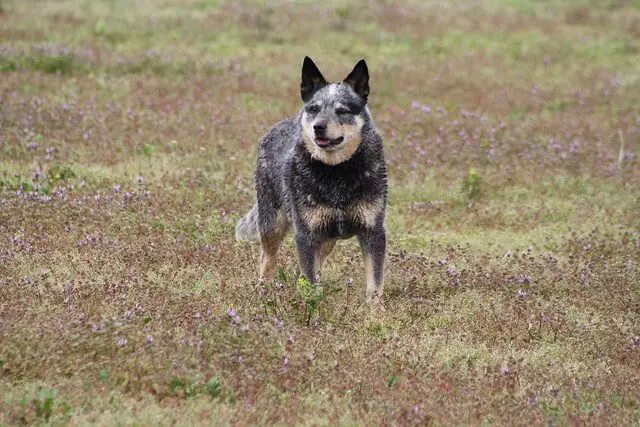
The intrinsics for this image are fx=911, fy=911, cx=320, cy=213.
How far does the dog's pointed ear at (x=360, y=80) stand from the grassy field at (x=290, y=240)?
6.76ft

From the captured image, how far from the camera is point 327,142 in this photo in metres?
8.84

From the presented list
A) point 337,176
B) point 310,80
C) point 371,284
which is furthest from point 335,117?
point 371,284

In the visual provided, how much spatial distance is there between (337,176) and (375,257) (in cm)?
89

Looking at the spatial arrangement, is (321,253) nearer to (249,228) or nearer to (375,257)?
(375,257)

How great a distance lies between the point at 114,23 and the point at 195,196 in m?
13.4

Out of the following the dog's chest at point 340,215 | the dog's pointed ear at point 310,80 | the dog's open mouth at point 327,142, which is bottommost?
the dog's chest at point 340,215

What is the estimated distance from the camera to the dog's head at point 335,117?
8844 mm

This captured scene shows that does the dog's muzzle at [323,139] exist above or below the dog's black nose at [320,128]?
below

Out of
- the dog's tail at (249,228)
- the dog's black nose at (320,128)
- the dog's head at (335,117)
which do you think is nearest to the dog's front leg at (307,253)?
the dog's head at (335,117)

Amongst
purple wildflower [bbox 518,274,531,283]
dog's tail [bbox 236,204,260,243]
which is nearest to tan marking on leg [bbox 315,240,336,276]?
dog's tail [bbox 236,204,260,243]

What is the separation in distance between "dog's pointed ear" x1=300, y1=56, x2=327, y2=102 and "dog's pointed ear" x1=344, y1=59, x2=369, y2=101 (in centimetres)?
29

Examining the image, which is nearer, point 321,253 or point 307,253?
point 307,253

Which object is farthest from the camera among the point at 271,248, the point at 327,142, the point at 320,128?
the point at 271,248

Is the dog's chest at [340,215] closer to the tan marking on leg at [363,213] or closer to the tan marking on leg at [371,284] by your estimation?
the tan marking on leg at [363,213]
